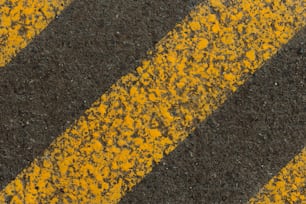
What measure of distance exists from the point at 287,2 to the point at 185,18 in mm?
589

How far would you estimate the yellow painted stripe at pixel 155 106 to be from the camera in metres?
3.89

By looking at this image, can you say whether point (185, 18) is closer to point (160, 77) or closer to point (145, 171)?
point (160, 77)

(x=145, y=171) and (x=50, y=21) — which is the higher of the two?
(x=50, y=21)

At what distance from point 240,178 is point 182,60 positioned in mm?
753

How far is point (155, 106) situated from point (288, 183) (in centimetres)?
87

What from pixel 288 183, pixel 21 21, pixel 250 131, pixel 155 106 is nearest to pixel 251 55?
pixel 250 131

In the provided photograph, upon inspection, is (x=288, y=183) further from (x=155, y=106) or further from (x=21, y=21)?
(x=21, y=21)

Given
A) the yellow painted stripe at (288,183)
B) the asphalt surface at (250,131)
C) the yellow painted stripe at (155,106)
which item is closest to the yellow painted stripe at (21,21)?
the yellow painted stripe at (155,106)

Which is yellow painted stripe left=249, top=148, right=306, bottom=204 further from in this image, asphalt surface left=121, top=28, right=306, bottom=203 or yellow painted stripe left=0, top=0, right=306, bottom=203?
yellow painted stripe left=0, top=0, right=306, bottom=203

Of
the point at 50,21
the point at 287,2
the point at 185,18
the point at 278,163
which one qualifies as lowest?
the point at 278,163

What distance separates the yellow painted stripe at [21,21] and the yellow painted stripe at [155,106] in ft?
1.77

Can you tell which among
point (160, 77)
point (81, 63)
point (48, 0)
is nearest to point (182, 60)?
point (160, 77)

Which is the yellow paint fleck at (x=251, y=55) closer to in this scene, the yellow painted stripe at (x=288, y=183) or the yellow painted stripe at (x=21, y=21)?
the yellow painted stripe at (x=288, y=183)

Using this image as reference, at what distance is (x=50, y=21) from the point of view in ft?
12.8
